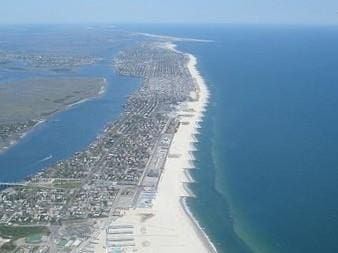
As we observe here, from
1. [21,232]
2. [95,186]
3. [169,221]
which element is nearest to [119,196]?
[95,186]

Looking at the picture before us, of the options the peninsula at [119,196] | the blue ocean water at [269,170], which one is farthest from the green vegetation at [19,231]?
the blue ocean water at [269,170]

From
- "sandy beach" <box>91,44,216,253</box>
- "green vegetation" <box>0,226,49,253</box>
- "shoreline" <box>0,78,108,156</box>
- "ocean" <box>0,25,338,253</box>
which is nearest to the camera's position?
"sandy beach" <box>91,44,216,253</box>

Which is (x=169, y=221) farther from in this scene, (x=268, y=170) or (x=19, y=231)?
(x=268, y=170)

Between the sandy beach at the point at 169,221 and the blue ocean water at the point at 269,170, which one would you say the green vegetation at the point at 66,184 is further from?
the blue ocean water at the point at 269,170

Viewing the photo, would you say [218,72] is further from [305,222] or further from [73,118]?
[305,222]

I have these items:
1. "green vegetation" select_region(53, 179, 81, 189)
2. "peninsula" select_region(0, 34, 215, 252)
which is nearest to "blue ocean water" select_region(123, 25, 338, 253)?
"peninsula" select_region(0, 34, 215, 252)

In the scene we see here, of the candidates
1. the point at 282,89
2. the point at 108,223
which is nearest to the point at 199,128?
the point at 108,223

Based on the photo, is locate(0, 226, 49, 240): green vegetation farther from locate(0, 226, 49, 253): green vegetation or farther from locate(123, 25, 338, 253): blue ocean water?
locate(123, 25, 338, 253): blue ocean water

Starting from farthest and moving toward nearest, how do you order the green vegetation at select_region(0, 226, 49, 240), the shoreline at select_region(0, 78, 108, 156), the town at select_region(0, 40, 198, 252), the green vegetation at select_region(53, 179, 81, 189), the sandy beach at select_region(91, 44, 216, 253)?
1. the shoreline at select_region(0, 78, 108, 156)
2. the green vegetation at select_region(53, 179, 81, 189)
3. the town at select_region(0, 40, 198, 252)
4. the green vegetation at select_region(0, 226, 49, 240)
5. the sandy beach at select_region(91, 44, 216, 253)
